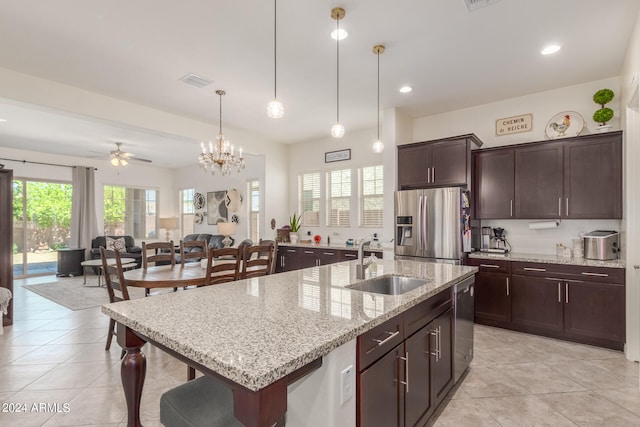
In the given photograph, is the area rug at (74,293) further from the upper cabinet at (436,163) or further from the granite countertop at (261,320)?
the upper cabinet at (436,163)

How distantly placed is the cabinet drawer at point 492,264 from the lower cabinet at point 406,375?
1970mm

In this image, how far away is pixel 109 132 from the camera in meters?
5.76

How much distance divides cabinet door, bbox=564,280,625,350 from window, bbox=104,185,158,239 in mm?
9737

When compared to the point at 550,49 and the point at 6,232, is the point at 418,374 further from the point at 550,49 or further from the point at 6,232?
the point at 6,232

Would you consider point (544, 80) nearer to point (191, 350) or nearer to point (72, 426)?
point (191, 350)

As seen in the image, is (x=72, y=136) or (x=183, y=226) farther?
(x=183, y=226)

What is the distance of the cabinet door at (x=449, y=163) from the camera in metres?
4.15

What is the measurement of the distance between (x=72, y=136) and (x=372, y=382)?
7.01 m

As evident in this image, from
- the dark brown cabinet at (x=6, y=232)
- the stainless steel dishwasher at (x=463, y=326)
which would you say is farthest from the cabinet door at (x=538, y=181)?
the dark brown cabinet at (x=6, y=232)

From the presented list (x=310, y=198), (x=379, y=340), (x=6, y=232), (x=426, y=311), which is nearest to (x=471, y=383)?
(x=426, y=311)

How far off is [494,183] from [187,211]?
8325 mm

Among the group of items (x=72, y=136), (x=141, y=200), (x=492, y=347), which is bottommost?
(x=492, y=347)

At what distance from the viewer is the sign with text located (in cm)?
423

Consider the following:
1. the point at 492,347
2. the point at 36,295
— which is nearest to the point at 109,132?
the point at 36,295
